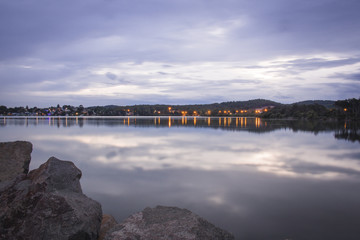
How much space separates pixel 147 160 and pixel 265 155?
303 inches

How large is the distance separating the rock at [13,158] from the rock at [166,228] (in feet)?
17.2

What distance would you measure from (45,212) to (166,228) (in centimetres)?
230

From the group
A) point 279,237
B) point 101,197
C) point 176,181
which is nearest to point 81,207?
point 101,197

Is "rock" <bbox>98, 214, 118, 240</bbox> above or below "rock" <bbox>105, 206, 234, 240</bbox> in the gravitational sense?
below

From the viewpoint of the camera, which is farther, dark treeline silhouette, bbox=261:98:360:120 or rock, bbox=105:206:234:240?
dark treeline silhouette, bbox=261:98:360:120

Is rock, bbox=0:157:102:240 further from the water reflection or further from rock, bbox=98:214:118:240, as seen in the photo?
the water reflection

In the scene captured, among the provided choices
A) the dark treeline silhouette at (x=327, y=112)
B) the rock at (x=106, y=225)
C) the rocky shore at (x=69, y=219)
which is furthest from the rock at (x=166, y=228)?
the dark treeline silhouette at (x=327, y=112)

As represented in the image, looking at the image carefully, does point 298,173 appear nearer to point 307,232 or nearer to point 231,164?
point 231,164

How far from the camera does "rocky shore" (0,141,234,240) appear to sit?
183 inches

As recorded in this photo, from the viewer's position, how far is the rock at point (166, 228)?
4.50 metres

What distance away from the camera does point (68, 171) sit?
22.0 ft

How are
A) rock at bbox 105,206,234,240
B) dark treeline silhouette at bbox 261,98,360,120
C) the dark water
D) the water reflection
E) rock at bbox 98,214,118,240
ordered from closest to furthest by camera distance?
rock at bbox 105,206,234,240 < rock at bbox 98,214,118,240 < the dark water < the water reflection < dark treeline silhouette at bbox 261,98,360,120

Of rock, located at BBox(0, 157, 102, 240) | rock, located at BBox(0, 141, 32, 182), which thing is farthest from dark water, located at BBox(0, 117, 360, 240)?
rock, located at BBox(0, 141, 32, 182)

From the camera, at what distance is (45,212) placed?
16.3 ft
